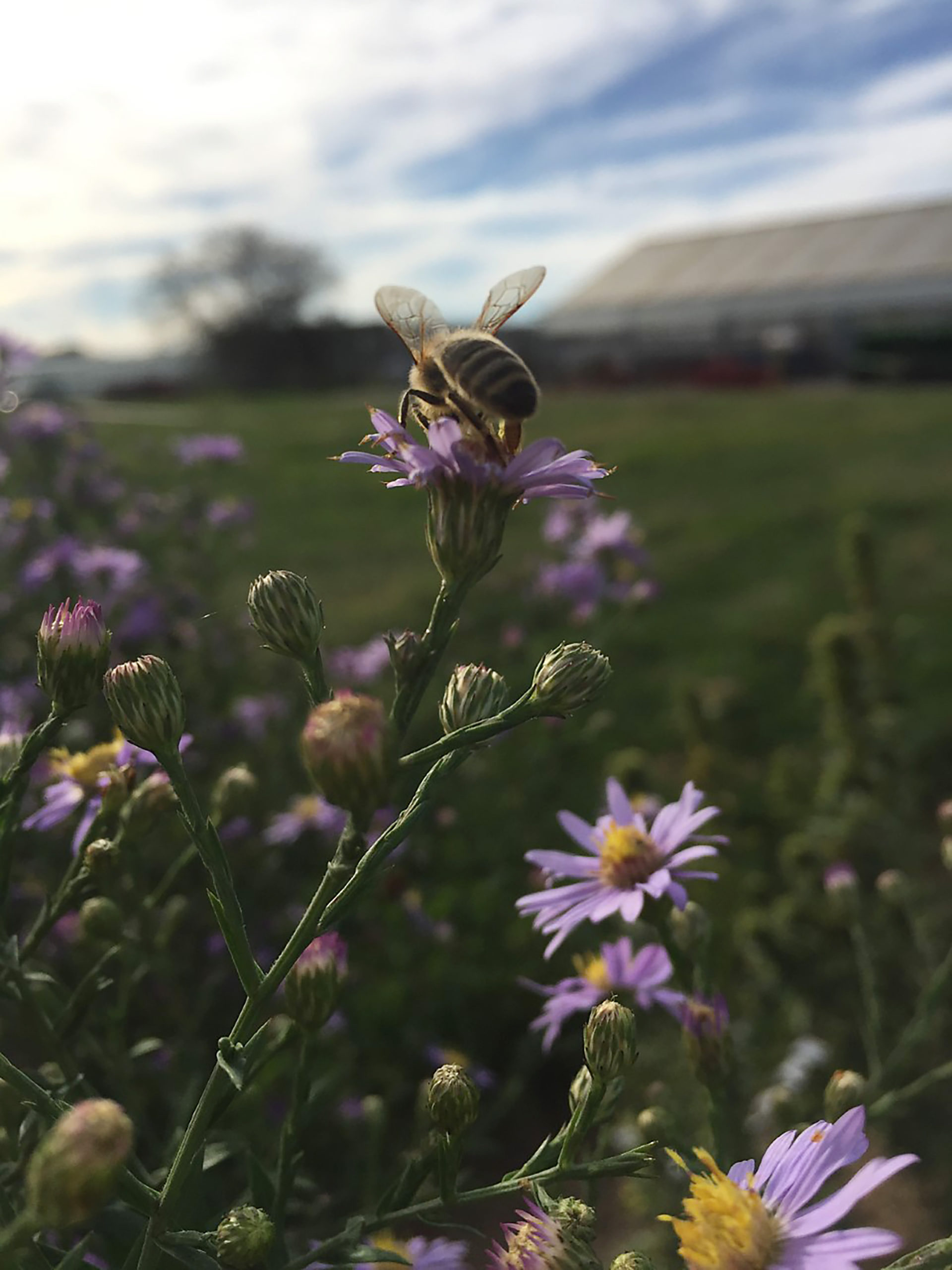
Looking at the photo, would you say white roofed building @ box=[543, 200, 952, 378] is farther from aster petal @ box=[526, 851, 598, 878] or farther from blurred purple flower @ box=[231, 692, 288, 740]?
aster petal @ box=[526, 851, 598, 878]

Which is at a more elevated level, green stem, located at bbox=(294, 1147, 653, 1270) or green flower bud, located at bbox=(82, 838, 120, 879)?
green flower bud, located at bbox=(82, 838, 120, 879)

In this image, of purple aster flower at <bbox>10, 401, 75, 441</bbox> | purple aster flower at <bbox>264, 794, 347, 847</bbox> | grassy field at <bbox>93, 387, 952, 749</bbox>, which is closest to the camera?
purple aster flower at <bbox>264, 794, 347, 847</bbox>

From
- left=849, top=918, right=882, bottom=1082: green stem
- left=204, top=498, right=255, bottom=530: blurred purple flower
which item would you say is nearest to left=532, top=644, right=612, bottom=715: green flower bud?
left=849, top=918, right=882, bottom=1082: green stem

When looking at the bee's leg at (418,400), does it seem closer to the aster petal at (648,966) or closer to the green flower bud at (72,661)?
the green flower bud at (72,661)

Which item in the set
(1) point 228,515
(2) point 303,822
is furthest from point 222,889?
(1) point 228,515

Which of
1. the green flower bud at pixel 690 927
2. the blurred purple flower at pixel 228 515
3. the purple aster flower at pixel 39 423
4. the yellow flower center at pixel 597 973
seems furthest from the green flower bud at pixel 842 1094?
the purple aster flower at pixel 39 423

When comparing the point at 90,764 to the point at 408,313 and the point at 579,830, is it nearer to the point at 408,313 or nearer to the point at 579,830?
the point at 579,830

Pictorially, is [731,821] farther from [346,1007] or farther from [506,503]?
[506,503]
